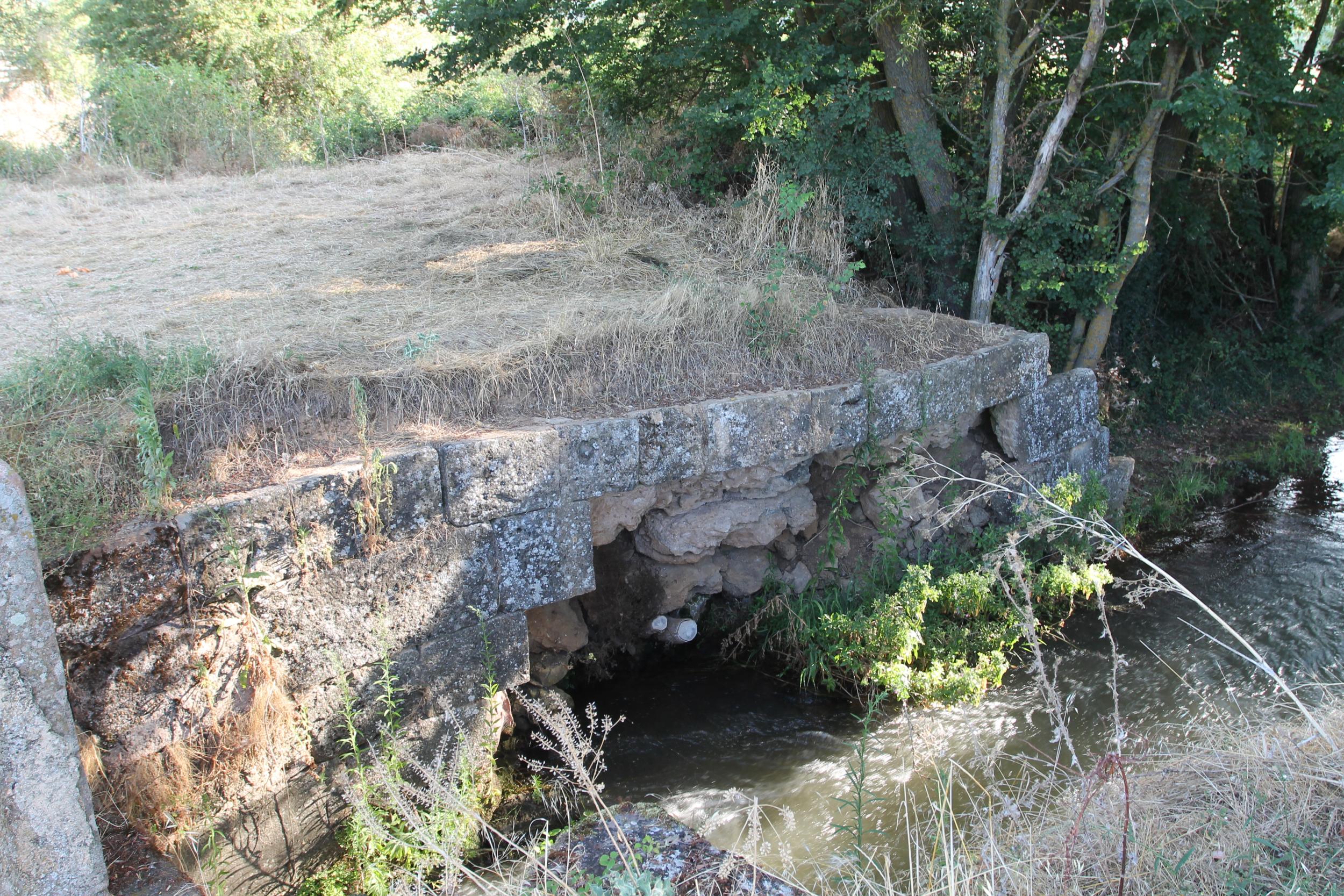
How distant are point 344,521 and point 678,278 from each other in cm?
312

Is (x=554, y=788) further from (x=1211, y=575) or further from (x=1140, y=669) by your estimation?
(x=1211, y=575)

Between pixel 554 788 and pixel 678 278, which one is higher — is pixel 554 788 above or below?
below

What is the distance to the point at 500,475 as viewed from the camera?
3.95 m

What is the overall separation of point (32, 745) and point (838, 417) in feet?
13.2

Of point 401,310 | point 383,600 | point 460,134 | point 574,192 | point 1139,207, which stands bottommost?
point 383,600

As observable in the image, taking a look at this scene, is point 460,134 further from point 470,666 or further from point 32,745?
point 32,745

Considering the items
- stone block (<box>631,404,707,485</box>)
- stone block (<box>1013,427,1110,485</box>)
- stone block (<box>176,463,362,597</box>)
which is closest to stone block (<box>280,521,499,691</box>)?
stone block (<box>176,463,362,597</box>)

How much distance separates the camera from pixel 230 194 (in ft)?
26.8

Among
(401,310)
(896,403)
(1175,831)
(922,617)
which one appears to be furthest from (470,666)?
(896,403)

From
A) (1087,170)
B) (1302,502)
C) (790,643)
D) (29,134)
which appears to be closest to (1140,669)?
(790,643)

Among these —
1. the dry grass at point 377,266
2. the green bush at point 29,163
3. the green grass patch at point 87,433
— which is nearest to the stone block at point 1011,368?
the dry grass at point 377,266

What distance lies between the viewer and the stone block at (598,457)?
4188 mm

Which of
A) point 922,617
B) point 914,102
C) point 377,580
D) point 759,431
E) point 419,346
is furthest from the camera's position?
point 914,102

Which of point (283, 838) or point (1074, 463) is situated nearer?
point (283, 838)
